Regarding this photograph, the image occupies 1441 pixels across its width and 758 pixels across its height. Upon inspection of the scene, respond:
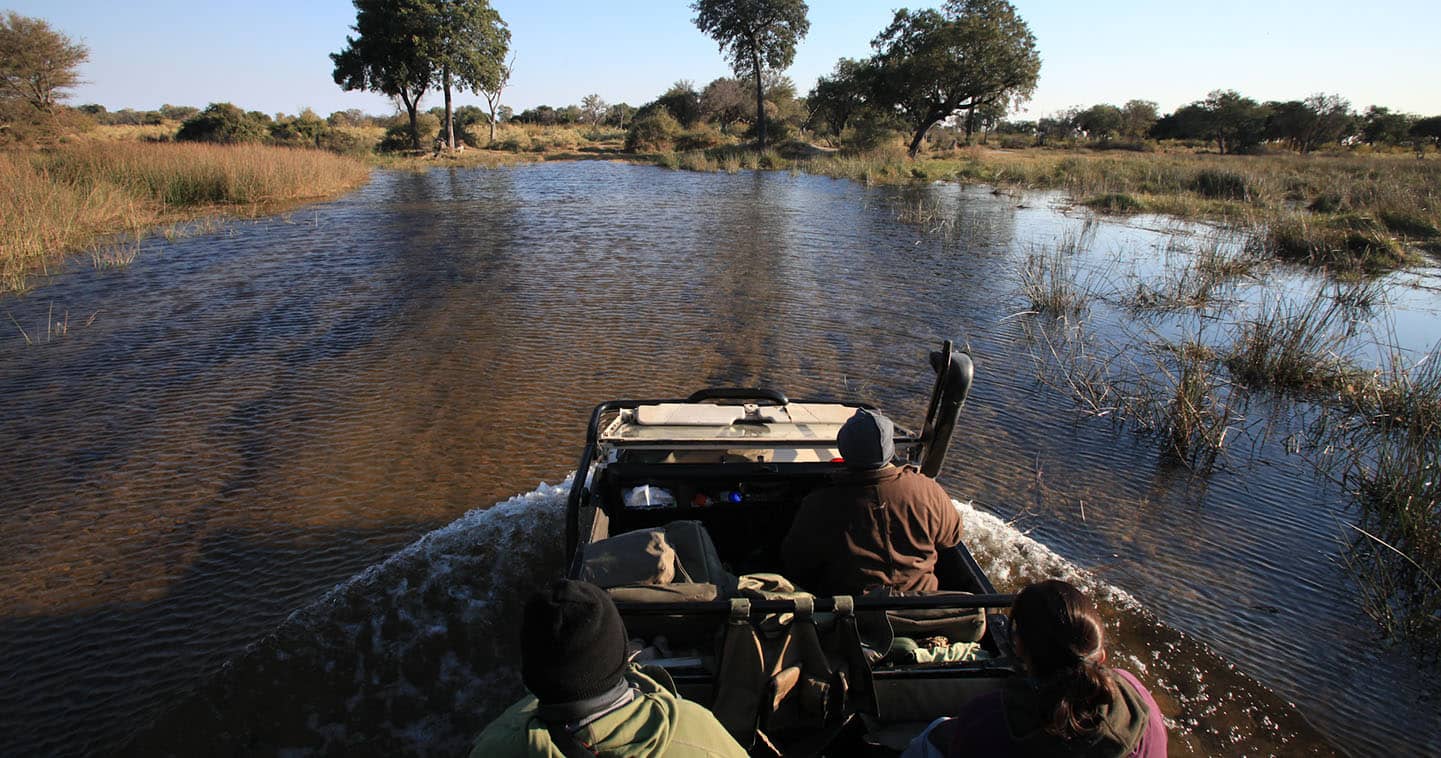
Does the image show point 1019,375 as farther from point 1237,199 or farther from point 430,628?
point 1237,199

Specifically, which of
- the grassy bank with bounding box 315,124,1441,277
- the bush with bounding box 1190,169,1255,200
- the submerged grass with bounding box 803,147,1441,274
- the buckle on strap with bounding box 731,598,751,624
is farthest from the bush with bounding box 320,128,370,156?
the buckle on strap with bounding box 731,598,751,624

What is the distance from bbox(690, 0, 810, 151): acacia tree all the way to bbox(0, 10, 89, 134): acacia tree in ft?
116

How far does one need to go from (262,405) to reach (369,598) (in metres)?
4.08

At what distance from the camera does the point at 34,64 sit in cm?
2625

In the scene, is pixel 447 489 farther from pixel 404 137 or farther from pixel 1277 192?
pixel 404 137

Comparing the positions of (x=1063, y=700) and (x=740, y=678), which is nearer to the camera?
(x=1063, y=700)

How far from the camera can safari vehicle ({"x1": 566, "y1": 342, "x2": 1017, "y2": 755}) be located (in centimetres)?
269

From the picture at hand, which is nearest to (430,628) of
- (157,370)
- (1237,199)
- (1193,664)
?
(1193,664)

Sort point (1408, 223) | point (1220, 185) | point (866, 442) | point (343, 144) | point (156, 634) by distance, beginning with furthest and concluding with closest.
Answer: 1. point (343, 144)
2. point (1220, 185)
3. point (1408, 223)
4. point (156, 634)
5. point (866, 442)

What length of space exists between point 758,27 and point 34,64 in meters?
38.6

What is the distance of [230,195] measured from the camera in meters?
21.2

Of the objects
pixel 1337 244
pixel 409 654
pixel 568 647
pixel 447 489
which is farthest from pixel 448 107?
pixel 568 647

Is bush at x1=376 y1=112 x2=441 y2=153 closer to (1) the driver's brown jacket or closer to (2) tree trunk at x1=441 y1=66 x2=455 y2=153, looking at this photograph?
(2) tree trunk at x1=441 y1=66 x2=455 y2=153

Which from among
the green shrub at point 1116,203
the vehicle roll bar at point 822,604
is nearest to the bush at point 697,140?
the green shrub at point 1116,203
